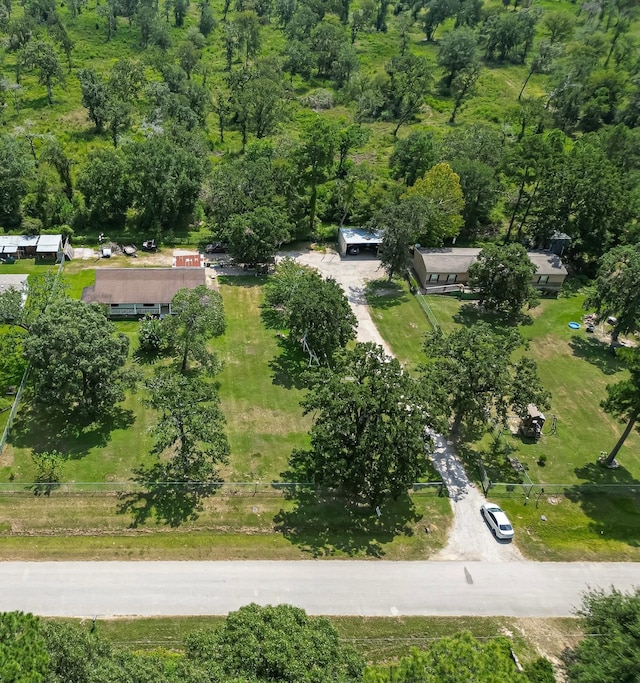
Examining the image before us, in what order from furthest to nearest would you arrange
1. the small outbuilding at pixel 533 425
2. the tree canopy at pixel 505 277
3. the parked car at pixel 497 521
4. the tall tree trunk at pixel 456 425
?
the tree canopy at pixel 505 277 < the small outbuilding at pixel 533 425 < the tall tree trunk at pixel 456 425 < the parked car at pixel 497 521

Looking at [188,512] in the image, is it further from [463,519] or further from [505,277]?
[505,277]

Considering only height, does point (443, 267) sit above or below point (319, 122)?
below

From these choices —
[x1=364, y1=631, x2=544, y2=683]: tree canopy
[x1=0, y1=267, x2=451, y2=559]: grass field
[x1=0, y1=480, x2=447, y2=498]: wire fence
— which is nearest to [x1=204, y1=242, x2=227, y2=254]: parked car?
[x1=0, y1=267, x2=451, y2=559]: grass field

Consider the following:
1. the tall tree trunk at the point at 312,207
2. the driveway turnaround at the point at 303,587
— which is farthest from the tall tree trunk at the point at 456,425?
the tall tree trunk at the point at 312,207

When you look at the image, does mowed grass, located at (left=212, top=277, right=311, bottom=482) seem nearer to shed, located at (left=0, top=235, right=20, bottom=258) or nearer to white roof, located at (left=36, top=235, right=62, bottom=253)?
white roof, located at (left=36, top=235, right=62, bottom=253)

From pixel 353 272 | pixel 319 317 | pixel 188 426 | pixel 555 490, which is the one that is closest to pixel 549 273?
pixel 353 272

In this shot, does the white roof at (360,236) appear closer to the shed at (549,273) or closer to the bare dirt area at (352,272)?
the bare dirt area at (352,272)

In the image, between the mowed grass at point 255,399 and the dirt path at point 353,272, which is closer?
the mowed grass at point 255,399

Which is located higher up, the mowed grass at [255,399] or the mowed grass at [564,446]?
the mowed grass at [564,446]
